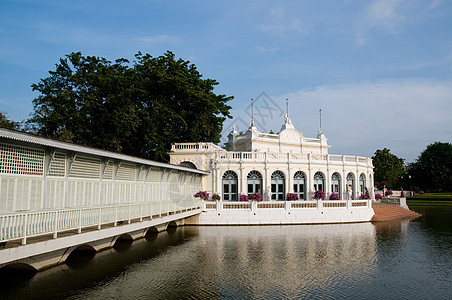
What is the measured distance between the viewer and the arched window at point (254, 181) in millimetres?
31844

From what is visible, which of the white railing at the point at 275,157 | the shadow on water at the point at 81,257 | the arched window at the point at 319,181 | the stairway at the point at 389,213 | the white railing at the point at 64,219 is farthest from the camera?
the arched window at the point at 319,181

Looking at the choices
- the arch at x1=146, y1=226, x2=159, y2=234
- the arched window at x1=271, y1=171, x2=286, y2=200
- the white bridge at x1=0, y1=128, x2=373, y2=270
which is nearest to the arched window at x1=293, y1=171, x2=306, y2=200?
the arched window at x1=271, y1=171, x2=286, y2=200

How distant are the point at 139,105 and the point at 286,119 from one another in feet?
61.1

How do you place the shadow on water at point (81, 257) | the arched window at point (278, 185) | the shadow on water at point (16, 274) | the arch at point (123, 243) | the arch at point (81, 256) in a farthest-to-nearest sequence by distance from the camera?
1. the arched window at point (278, 185)
2. the arch at point (123, 243)
3. the arch at point (81, 256)
4. the shadow on water at point (81, 257)
5. the shadow on water at point (16, 274)

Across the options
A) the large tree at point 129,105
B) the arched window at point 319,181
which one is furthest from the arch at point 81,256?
the arched window at point 319,181

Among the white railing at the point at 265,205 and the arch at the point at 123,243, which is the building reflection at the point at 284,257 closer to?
the white railing at the point at 265,205

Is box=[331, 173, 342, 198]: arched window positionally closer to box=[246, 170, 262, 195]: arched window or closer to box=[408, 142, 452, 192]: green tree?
box=[246, 170, 262, 195]: arched window

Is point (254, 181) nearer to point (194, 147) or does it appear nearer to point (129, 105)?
point (194, 147)

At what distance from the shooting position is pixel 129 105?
1224 inches

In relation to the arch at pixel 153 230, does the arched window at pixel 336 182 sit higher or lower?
higher

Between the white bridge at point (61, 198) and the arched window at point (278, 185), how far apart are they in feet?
48.8

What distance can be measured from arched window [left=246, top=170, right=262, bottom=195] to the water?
1013 cm

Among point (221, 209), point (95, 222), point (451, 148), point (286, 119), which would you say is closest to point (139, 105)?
point (221, 209)

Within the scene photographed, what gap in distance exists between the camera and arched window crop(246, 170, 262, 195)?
31844 mm
